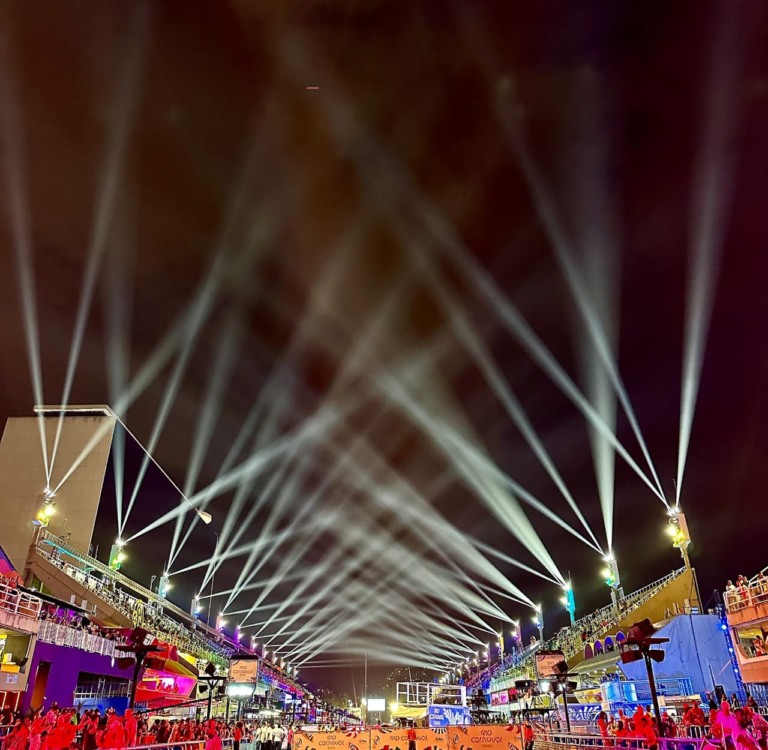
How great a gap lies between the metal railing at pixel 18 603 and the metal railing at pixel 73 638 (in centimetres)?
85

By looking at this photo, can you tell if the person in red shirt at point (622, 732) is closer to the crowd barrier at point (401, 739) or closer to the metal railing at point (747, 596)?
the crowd barrier at point (401, 739)

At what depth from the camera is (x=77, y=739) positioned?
1497cm

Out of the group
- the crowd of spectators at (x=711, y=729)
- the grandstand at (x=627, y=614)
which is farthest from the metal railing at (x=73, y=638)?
the grandstand at (x=627, y=614)

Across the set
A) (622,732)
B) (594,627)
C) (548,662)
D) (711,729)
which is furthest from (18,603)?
(594,627)

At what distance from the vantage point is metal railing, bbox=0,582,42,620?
2020 cm

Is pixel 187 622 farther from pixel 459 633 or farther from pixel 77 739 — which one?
pixel 77 739

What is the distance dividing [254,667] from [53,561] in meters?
15.3

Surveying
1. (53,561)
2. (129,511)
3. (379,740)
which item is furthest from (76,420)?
(379,740)

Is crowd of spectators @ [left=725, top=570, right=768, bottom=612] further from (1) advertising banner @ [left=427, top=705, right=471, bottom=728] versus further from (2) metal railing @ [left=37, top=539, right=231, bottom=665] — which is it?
(2) metal railing @ [left=37, top=539, right=231, bottom=665]

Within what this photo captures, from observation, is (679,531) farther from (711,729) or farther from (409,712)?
(409,712)

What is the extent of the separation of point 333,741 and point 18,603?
13132 millimetres

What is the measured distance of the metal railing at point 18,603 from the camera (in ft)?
66.3

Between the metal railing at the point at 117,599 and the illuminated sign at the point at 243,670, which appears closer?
the illuminated sign at the point at 243,670

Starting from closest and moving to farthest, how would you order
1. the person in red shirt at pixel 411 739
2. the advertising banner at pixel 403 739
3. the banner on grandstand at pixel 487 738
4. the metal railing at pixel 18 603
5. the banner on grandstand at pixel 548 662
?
the banner on grandstand at pixel 487 738, the advertising banner at pixel 403 739, the person in red shirt at pixel 411 739, the metal railing at pixel 18 603, the banner on grandstand at pixel 548 662
